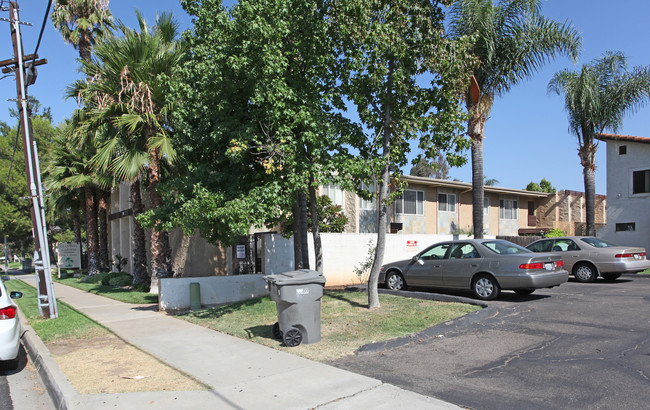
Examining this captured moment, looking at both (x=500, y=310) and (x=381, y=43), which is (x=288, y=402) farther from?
(x=381, y=43)

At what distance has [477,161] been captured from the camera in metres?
16.9

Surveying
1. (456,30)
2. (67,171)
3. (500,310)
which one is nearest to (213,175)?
(500,310)

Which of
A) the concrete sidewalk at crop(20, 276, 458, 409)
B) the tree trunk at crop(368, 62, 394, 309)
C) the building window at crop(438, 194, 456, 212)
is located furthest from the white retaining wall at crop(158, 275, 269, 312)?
the building window at crop(438, 194, 456, 212)

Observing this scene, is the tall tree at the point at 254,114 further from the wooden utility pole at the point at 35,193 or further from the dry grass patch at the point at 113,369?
the wooden utility pole at the point at 35,193

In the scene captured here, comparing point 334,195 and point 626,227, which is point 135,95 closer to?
point 334,195

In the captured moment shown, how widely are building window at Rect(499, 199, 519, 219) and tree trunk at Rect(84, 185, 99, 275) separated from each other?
24701mm

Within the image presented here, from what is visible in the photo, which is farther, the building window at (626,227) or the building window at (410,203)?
the building window at (410,203)

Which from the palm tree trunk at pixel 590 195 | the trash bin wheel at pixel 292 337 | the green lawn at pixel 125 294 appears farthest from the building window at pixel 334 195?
the trash bin wheel at pixel 292 337

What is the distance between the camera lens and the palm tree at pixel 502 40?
630 inches

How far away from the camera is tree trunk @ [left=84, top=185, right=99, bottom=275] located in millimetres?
26344

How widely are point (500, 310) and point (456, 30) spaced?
10.5m

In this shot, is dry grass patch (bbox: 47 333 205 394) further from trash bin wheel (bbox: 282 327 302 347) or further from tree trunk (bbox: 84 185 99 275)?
tree trunk (bbox: 84 185 99 275)

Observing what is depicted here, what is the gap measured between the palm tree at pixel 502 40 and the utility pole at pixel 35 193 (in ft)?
42.4

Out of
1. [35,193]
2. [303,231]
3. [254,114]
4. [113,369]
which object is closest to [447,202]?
[303,231]
